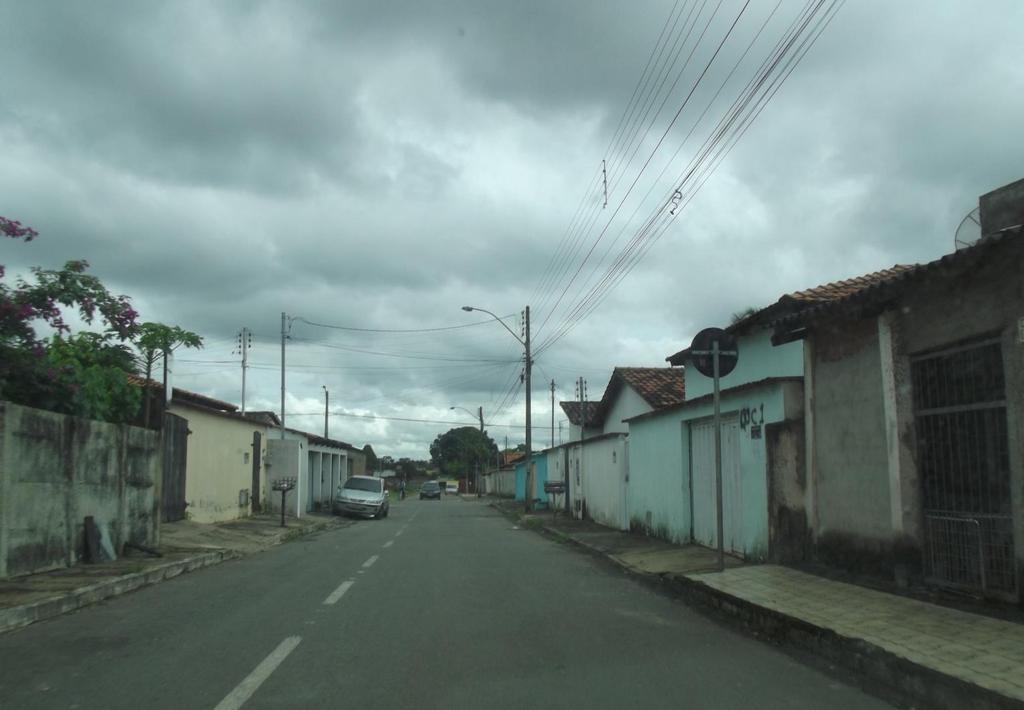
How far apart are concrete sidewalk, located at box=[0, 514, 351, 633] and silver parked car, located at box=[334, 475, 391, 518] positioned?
942 cm

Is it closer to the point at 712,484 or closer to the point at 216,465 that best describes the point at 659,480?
the point at 712,484

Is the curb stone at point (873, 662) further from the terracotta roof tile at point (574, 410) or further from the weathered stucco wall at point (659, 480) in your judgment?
the terracotta roof tile at point (574, 410)

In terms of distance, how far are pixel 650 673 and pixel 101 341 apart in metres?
11.3

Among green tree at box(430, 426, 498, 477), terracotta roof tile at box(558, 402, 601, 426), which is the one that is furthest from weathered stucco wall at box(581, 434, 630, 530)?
green tree at box(430, 426, 498, 477)

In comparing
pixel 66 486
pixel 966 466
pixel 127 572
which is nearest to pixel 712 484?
pixel 966 466

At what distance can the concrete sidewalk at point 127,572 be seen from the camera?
9.15 m

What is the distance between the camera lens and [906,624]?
285 inches

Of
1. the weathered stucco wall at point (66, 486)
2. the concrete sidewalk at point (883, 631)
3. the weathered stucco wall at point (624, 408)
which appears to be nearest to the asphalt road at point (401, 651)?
the concrete sidewalk at point (883, 631)

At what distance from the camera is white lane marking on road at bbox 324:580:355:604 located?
10.0m

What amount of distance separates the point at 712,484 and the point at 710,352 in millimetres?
4126

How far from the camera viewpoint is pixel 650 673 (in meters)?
6.38

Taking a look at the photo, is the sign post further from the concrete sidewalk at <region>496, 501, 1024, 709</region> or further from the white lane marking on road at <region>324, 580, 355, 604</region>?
the white lane marking on road at <region>324, 580, 355, 604</region>

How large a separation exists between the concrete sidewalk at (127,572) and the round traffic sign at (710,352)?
8.09 m

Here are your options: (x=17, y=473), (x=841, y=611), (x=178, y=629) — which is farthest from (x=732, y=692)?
(x=17, y=473)
